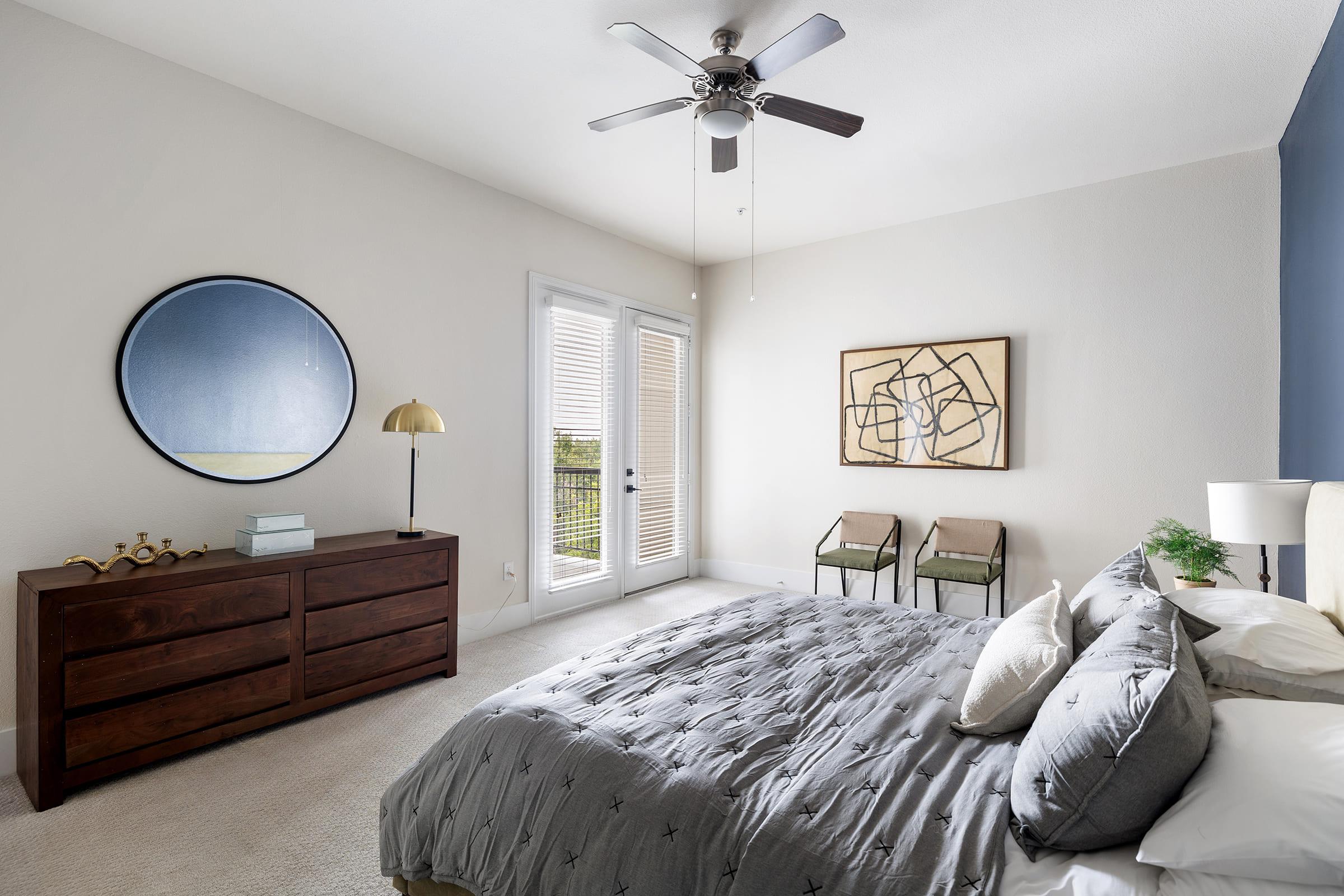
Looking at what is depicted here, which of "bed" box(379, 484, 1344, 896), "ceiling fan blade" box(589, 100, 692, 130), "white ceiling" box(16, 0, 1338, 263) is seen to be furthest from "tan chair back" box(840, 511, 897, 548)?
"ceiling fan blade" box(589, 100, 692, 130)

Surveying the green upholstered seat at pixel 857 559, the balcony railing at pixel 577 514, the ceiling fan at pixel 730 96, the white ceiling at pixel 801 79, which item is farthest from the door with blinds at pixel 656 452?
the ceiling fan at pixel 730 96

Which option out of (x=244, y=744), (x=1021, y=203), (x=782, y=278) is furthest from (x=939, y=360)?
(x=244, y=744)

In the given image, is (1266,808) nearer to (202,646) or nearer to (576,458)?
(202,646)

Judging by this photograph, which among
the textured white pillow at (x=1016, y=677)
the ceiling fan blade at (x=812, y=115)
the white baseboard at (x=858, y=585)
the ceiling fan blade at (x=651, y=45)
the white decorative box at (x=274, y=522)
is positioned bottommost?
the white baseboard at (x=858, y=585)

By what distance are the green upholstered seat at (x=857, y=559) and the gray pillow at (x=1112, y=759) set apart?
131 inches

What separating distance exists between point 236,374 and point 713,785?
2.86 m

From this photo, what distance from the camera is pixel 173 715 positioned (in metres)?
2.53

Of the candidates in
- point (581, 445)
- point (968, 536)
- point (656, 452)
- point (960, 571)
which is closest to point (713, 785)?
point (960, 571)

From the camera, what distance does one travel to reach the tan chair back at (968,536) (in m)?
4.45

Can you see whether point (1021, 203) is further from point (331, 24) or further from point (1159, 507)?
point (331, 24)

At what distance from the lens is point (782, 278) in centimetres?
550

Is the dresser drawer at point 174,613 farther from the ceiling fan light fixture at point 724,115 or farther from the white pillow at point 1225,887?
the white pillow at point 1225,887

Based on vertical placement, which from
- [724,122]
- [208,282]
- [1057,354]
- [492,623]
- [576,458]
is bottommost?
[492,623]

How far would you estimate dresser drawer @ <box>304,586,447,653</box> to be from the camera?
2965 mm
